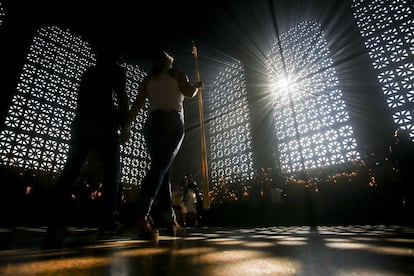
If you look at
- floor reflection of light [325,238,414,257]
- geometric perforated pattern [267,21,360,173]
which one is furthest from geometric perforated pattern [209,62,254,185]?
floor reflection of light [325,238,414,257]

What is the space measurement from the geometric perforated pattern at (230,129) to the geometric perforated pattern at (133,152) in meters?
3.91

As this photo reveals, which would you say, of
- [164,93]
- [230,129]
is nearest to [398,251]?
[164,93]

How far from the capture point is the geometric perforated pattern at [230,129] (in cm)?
1195

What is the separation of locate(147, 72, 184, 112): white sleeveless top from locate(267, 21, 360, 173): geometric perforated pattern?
27.1ft

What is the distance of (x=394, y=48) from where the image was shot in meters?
7.81

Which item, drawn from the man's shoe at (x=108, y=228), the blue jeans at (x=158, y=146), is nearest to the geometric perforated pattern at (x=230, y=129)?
the man's shoe at (x=108, y=228)

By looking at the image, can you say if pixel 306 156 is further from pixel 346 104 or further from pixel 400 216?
pixel 400 216

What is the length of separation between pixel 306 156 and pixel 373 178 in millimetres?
4278

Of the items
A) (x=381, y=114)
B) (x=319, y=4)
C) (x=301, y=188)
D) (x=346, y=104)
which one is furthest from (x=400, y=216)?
(x=319, y=4)

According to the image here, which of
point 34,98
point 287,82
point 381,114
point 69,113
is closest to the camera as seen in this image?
point 381,114

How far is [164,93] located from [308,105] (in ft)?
32.3

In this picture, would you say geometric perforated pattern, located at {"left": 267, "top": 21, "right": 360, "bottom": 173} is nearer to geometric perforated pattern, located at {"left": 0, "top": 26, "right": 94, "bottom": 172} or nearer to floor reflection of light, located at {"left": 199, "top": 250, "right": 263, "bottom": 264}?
floor reflection of light, located at {"left": 199, "top": 250, "right": 263, "bottom": 264}

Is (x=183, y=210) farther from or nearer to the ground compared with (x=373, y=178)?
nearer to the ground

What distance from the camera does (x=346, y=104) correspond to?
8.55m
